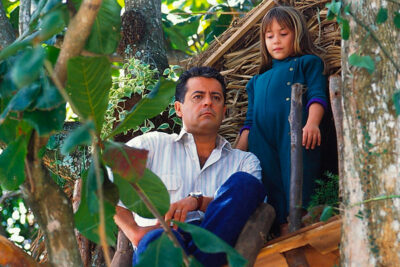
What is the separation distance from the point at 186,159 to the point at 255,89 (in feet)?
2.16

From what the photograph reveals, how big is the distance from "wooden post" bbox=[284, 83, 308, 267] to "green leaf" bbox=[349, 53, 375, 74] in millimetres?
844

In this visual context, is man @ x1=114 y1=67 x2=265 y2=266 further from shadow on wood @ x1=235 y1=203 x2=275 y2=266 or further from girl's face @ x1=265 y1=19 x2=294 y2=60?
girl's face @ x1=265 y1=19 x2=294 y2=60

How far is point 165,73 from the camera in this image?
4.08 metres

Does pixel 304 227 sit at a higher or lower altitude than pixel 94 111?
lower

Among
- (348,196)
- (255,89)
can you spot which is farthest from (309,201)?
(348,196)

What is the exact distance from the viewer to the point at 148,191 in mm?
2297

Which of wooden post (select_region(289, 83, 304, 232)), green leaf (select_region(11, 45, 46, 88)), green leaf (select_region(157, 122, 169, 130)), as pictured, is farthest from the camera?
green leaf (select_region(157, 122, 169, 130))

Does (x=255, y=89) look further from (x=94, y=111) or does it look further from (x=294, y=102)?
(x=94, y=111)

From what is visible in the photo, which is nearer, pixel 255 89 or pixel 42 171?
pixel 42 171

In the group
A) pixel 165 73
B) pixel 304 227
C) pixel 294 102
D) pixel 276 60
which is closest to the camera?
pixel 304 227

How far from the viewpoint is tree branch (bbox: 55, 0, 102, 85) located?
1.99 metres

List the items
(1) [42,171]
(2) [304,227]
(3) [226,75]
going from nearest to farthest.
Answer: (1) [42,171]
(2) [304,227]
(3) [226,75]

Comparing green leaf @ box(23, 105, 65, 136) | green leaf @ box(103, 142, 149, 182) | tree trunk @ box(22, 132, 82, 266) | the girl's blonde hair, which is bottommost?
tree trunk @ box(22, 132, 82, 266)

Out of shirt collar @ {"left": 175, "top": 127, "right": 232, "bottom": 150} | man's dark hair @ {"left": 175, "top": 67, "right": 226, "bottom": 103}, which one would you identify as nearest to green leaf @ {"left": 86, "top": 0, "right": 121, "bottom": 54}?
shirt collar @ {"left": 175, "top": 127, "right": 232, "bottom": 150}
